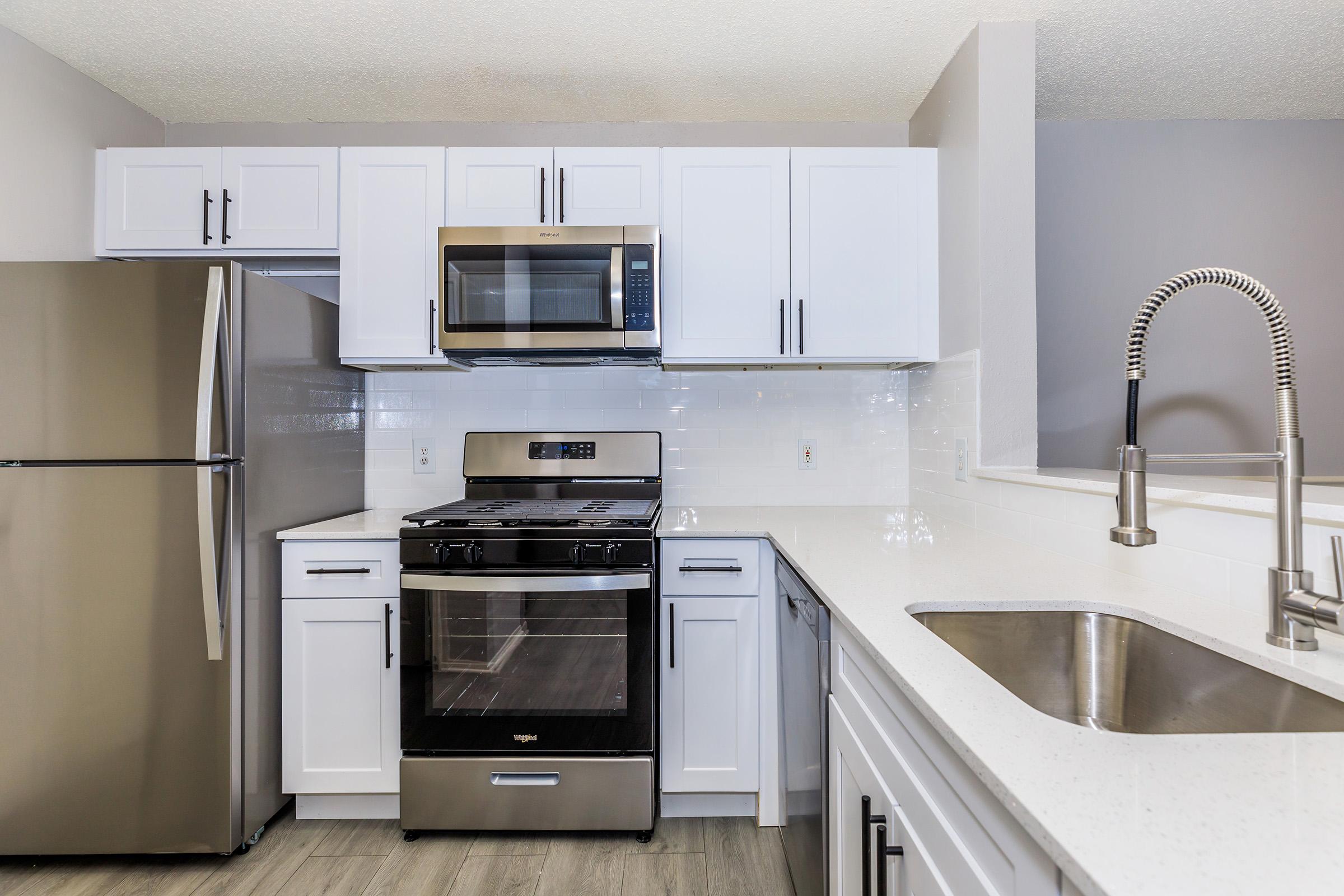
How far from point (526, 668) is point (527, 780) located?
323 mm

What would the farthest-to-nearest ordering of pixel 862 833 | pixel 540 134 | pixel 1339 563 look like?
pixel 540 134, pixel 862 833, pixel 1339 563

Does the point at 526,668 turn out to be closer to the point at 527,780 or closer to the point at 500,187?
the point at 527,780

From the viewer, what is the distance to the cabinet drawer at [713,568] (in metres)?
2.02

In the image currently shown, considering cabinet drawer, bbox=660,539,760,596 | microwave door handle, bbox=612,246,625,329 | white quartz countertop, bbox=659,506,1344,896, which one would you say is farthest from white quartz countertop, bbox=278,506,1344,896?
microwave door handle, bbox=612,246,625,329

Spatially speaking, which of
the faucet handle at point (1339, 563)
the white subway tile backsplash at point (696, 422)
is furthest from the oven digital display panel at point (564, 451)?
the faucet handle at point (1339, 563)

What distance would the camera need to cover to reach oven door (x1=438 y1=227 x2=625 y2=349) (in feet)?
6.92

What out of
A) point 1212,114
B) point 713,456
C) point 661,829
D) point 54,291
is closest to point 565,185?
point 713,456

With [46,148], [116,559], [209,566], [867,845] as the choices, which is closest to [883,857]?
[867,845]

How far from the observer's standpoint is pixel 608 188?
2.29 metres

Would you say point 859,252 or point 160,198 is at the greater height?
point 160,198

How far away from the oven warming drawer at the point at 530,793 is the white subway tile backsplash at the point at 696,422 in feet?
3.30

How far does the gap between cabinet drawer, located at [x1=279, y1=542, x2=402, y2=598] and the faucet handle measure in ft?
6.63

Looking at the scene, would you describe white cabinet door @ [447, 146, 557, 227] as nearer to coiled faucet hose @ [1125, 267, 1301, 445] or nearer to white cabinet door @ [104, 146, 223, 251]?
white cabinet door @ [104, 146, 223, 251]

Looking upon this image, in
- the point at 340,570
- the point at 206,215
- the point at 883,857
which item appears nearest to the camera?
the point at 883,857
